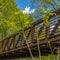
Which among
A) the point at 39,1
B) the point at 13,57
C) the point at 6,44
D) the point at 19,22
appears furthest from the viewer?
the point at 13,57

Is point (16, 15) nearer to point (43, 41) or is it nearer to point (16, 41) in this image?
point (43, 41)

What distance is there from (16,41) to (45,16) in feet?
29.8

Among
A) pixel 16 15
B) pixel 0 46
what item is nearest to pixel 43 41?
pixel 16 15

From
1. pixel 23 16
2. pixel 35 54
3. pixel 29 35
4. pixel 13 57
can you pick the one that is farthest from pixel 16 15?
pixel 13 57

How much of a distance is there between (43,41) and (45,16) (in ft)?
11.3

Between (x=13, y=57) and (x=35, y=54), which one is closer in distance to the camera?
(x=35, y=54)

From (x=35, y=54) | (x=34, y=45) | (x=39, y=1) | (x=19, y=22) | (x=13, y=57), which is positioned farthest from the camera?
(x=13, y=57)

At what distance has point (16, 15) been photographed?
702 cm

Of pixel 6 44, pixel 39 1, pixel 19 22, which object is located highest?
pixel 6 44

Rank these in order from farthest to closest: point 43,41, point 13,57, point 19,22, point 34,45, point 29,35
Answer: point 13,57 < point 29,35 < point 34,45 < point 43,41 < point 19,22

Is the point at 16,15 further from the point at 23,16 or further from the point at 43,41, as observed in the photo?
the point at 43,41

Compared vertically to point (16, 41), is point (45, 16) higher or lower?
lower

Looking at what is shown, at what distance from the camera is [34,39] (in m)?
12.0

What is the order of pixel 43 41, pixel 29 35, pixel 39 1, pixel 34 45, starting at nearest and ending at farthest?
pixel 39 1, pixel 43 41, pixel 34 45, pixel 29 35
